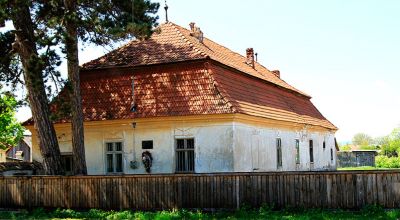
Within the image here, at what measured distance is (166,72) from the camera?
22.2 m

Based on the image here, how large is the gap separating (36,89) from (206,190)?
6.98 m

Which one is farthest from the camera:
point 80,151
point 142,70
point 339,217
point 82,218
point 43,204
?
point 142,70

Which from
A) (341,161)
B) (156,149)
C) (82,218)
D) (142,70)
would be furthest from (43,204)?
(341,161)

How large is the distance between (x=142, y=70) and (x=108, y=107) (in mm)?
2116

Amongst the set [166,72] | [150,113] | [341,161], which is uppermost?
[166,72]

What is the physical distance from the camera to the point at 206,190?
1652 cm

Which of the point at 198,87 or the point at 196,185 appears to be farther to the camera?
the point at 198,87

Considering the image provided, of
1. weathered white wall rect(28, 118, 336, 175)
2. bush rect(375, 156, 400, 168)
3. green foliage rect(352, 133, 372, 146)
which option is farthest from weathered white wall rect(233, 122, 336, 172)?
green foliage rect(352, 133, 372, 146)

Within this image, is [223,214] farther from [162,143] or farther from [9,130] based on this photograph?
[9,130]

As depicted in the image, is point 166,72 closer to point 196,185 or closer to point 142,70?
point 142,70

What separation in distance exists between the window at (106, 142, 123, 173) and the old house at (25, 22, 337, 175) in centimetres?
4

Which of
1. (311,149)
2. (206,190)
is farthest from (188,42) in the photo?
(311,149)

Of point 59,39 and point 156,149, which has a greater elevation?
point 59,39

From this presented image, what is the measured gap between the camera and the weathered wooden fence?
15438 mm
